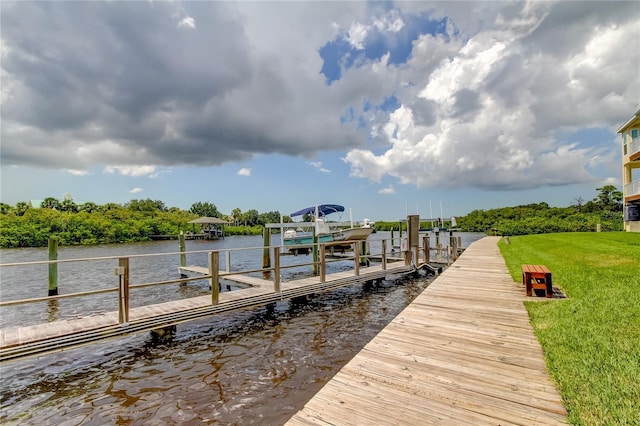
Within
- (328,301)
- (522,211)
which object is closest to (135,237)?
(328,301)

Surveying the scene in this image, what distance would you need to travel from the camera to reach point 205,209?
4107 inches

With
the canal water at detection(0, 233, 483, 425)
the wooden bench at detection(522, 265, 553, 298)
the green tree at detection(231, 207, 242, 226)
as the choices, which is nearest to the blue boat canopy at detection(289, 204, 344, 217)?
the canal water at detection(0, 233, 483, 425)

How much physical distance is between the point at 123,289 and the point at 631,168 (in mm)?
33731

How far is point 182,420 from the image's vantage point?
12.9 feet

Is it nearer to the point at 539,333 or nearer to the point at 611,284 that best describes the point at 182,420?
the point at 539,333

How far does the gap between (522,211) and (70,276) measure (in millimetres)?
70845

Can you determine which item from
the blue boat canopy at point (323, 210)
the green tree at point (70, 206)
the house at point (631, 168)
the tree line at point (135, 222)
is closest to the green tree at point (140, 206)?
the tree line at point (135, 222)

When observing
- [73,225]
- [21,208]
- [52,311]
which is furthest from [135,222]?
[52,311]

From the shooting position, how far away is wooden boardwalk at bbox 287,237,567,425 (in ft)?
8.26

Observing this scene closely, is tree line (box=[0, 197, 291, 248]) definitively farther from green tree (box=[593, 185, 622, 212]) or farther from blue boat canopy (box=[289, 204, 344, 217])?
green tree (box=[593, 185, 622, 212])

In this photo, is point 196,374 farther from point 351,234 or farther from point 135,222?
point 135,222

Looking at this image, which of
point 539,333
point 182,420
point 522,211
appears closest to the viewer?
point 182,420

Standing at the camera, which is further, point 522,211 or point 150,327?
point 522,211

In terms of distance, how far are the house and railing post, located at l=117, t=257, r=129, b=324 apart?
28951 mm
